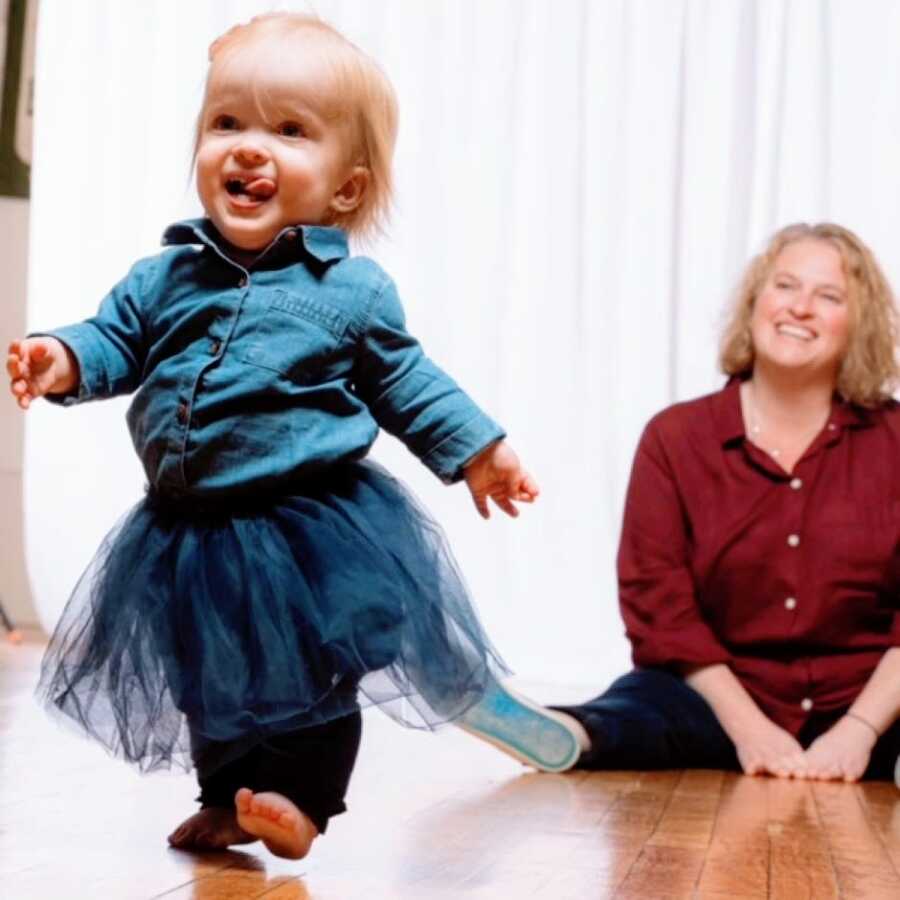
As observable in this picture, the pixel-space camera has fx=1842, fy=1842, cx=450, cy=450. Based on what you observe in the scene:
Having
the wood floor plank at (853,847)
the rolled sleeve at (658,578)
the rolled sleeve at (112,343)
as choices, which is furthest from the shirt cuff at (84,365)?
the rolled sleeve at (658,578)

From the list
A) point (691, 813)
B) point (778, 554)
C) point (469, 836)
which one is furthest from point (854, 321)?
Answer: point (469, 836)

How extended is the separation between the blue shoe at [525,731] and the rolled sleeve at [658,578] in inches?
10.8

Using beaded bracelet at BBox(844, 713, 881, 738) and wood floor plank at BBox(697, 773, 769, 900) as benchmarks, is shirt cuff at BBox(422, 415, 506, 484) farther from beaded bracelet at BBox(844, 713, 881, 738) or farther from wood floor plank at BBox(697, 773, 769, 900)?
beaded bracelet at BBox(844, 713, 881, 738)

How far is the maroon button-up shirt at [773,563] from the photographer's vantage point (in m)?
2.74

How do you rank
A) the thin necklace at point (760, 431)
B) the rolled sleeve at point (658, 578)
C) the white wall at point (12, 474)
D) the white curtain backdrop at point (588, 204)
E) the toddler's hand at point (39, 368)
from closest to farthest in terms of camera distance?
1. the toddler's hand at point (39, 368)
2. the rolled sleeve at point (658, 578)
3. the thin necklace at point (760, 431)
4. the white curtain backdrop at point (588, 204)
5. the white wall at point (12, 474)

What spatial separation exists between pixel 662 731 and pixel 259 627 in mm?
1271

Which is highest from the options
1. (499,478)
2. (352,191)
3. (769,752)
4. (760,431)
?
(352,191)

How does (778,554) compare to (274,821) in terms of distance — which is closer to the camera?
(274,821)

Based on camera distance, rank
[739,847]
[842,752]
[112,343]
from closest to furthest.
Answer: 1. [112,343]
2. [739,847]
3. [842,752]

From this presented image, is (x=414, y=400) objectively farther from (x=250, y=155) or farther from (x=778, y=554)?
(x=778, y=554)

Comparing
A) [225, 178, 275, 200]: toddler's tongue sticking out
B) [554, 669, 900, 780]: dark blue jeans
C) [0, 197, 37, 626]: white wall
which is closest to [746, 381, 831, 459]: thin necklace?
[554, 669, 900, 780]: dark blue jeans

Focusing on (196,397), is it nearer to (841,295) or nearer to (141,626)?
(141,626)

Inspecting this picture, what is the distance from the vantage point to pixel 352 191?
166 centimetres

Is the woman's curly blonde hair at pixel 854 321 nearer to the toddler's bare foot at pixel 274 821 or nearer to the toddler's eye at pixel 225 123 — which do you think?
the toddler's eye at pixel 225 123
